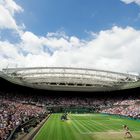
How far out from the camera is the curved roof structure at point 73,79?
74294 mm

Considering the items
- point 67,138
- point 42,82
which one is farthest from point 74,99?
point 67,138

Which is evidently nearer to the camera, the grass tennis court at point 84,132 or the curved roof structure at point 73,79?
the grass tennis court at point 84,132

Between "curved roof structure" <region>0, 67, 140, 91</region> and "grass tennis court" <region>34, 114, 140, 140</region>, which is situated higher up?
"curved roof structure" <region>0, 67, 140, 91</region>

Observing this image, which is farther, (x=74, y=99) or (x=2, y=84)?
(x=74, y=99)

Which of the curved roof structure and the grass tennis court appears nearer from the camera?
the grass tennis court

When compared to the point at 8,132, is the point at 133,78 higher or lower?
higher

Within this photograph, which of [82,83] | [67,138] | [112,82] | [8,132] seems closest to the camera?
[8,132]

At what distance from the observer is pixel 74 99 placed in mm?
92438

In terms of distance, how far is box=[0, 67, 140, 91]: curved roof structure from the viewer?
2925 inches

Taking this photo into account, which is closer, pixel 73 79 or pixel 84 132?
pixel 84 132

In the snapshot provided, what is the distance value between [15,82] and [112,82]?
1152 inches

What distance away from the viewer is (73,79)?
85.5 meters

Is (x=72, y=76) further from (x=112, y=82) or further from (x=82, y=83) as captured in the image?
(x=112, y=82)

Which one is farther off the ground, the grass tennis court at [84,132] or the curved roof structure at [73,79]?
the curved roof structure at [73,79]
